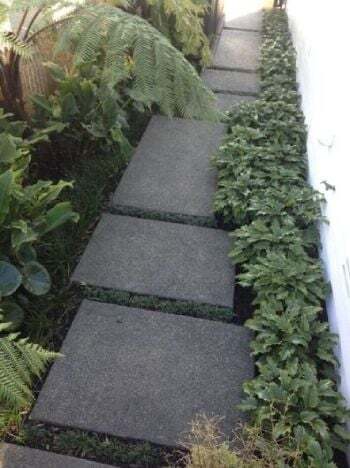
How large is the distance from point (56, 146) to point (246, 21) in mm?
5747

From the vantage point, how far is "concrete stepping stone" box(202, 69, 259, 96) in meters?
5.42

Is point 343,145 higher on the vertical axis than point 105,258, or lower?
higher

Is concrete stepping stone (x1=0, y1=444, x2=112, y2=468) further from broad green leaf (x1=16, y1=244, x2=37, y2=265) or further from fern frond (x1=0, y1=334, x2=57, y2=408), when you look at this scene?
broad green leaf (x1=16, y1=244, x2=37, y2=265)

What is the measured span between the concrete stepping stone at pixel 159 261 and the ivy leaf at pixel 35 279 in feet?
1.24

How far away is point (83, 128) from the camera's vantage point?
364 centimetres

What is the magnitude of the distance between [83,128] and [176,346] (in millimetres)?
2040

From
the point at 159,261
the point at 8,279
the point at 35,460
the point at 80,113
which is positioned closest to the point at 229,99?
the point at 80,113

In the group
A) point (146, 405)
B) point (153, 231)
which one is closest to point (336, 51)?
point (153, 231)

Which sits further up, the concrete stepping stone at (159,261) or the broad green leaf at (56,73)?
the broad green leaf at (56,73)

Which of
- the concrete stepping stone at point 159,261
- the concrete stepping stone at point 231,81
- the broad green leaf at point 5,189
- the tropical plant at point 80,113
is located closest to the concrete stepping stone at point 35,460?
the concrete stepping stone at point 159,261

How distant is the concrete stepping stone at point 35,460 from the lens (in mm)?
1978

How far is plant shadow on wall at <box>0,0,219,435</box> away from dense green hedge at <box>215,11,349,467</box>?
82 cm

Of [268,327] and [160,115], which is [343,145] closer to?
[268,327]

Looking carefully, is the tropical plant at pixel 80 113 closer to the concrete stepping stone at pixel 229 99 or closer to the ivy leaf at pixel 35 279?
the ivy leaf at pixel 35 279
